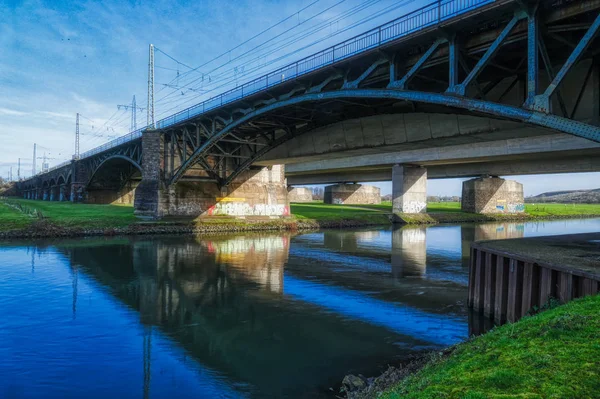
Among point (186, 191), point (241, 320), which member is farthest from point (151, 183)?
point (241, 320)

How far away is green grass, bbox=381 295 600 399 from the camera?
4.90 meters

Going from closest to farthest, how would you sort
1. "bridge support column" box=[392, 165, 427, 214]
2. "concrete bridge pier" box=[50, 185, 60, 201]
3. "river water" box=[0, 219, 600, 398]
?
"river water" box=[0, 219, 600, 398] < "bridge support column" box=[392, 165, 427, 214] < "concrete bridge pier" box=[50, 185, 60, 201]

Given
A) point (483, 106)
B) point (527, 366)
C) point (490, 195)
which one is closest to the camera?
point (527, 366)

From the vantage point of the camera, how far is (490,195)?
7062 cm

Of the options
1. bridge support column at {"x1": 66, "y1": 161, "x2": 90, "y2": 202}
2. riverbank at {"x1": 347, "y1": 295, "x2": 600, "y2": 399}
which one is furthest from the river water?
bridge support column at {"x1": 66, "y1": 161, "x2": 90, "y2": 202}

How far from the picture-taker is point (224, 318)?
552 inches

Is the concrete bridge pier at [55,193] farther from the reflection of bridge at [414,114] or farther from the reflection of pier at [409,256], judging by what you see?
the reflection of pier at [409,256]

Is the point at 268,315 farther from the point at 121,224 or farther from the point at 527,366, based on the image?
the point at 121,224

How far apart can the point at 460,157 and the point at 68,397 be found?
41.1 metres

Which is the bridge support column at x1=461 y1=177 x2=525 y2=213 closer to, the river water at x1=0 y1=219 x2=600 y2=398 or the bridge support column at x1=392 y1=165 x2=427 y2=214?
the bridge support column at x1=392 y1=165 x2=427 y2=214

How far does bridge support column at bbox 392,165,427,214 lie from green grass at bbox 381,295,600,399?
5135 centimetres

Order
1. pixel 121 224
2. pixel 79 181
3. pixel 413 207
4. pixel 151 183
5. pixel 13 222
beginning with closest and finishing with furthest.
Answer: pixel 13 222
pixel 121 224
pixel 151 183
pixel 413 207
pixel 79 181

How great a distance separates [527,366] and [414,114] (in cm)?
2340

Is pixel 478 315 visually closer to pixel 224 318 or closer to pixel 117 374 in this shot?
pixel 224 318
